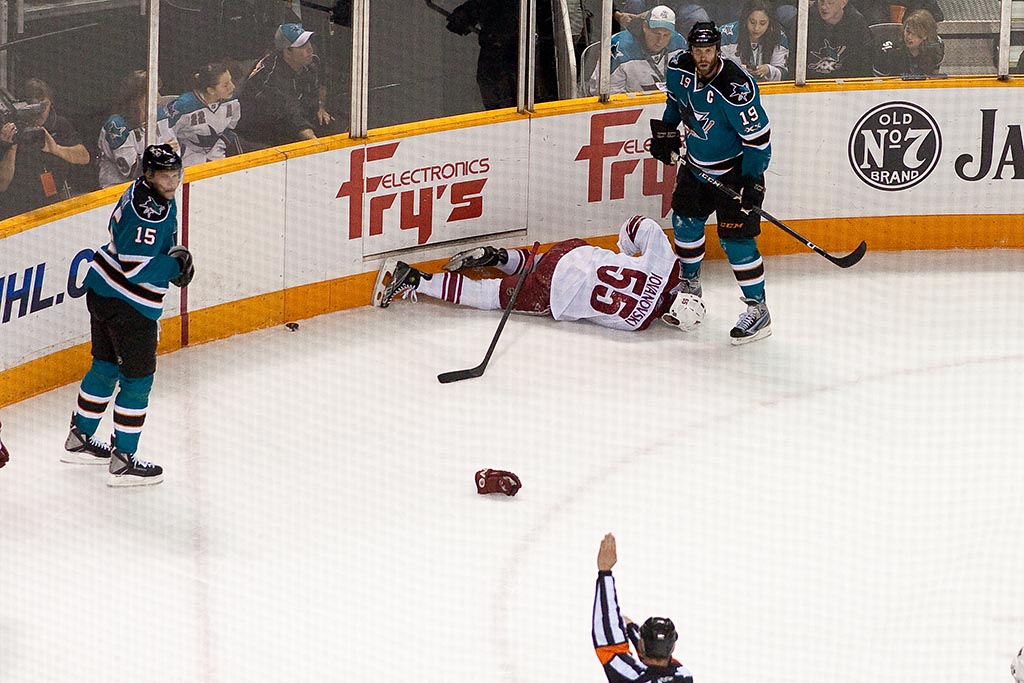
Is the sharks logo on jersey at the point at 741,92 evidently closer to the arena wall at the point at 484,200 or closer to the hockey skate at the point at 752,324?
the hockey skate at the point at 752,324

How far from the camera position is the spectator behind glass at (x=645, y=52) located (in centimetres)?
740

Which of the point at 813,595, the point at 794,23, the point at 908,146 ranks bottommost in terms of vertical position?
the point at 813,595

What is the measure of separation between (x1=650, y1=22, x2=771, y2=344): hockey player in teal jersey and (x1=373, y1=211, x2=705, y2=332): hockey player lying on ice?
0.18m

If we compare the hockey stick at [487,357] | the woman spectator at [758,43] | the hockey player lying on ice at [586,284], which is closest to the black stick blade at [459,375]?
the hockey stick at [487,357]

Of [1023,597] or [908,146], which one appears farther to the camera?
[908,146]

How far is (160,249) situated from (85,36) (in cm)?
124

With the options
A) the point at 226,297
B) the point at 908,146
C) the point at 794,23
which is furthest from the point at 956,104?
the point at 226,297

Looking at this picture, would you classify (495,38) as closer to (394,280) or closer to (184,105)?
(394,280)

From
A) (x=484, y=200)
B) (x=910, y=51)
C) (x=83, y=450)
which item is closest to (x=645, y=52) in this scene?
(x=484, y=200)

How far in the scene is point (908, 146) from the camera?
7.77 metres

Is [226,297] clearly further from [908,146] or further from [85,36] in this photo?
[908,146]

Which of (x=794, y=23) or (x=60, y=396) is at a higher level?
(x=794, y=23)

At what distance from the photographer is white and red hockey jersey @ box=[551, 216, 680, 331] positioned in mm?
6703

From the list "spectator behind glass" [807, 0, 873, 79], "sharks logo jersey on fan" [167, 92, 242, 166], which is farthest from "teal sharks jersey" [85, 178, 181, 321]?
"spectator behind glass" [807, 0, 873, 79]
